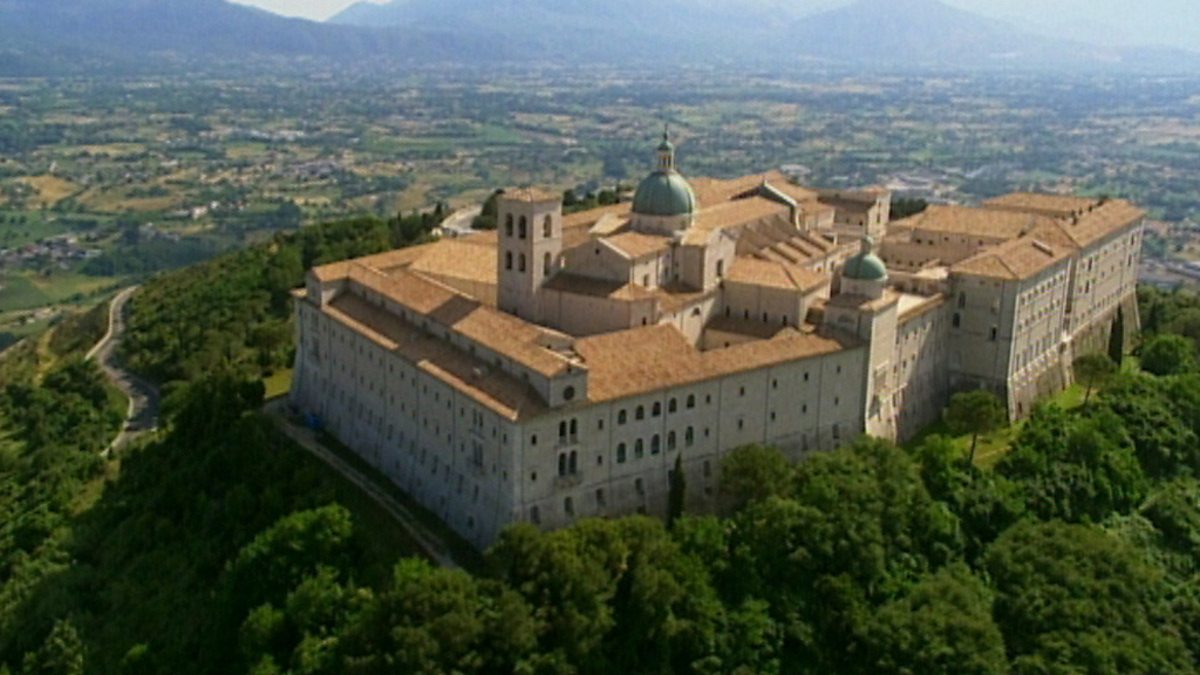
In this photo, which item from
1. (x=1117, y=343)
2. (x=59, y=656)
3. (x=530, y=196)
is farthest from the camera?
(x=1117, y=343)

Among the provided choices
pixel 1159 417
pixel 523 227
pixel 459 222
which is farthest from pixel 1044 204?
pixel 459 222

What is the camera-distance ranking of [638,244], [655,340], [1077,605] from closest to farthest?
[1077,605] < [655,340] < [638,244]

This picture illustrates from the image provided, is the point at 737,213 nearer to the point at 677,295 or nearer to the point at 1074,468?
the point at 677,295

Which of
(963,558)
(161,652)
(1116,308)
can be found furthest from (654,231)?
(1116,308)

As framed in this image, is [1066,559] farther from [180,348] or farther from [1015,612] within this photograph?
[180,348]

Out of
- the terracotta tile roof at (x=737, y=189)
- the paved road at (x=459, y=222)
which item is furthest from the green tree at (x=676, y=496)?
the paved road at (x=459, y=222)

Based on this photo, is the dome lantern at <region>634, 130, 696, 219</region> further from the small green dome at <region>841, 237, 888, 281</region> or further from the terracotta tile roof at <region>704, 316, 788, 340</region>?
the small green dome at <region>841, 237, 888, 281</region>

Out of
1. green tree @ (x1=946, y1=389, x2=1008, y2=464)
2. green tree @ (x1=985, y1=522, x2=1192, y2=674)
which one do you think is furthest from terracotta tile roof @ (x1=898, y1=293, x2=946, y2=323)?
green tree @ (x1=985, y1=522, x2=1192, y2=674)
